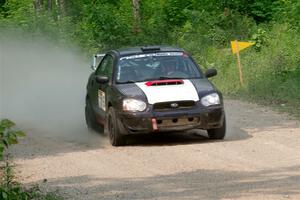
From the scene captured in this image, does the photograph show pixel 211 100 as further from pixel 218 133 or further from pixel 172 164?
pixel 172 164

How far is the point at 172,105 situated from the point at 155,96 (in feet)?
0.98

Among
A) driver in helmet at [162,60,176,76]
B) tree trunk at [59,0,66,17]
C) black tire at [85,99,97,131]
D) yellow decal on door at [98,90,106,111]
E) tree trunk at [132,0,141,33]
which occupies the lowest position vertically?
tree trunk at [59,0,66,17]

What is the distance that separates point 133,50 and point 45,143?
2.27 m

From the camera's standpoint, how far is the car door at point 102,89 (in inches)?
605

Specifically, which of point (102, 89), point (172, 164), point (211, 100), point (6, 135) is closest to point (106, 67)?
point (102, 89)

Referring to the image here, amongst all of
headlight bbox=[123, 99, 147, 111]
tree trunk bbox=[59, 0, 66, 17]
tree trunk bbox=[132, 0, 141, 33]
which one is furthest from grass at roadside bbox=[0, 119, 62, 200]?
tree trunk bbox=[59, 0, 66, 17]

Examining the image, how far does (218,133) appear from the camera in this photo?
1454cm

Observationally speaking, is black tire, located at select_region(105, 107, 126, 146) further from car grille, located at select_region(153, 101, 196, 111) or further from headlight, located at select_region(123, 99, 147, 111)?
car grille, located at select_region(153, 101, 196, 111)

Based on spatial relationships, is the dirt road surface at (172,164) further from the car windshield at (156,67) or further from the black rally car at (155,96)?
the car windshield at (156,67)

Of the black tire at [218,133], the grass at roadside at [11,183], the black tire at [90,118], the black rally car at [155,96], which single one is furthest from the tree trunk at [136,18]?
the grass at roadside at [11,183]

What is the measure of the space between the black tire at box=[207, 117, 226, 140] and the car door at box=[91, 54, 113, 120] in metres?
1.88

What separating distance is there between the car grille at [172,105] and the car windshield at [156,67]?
101 cm

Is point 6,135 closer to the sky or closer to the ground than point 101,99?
closer to the sky

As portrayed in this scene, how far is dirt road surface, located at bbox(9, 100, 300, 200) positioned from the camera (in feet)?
33.7
